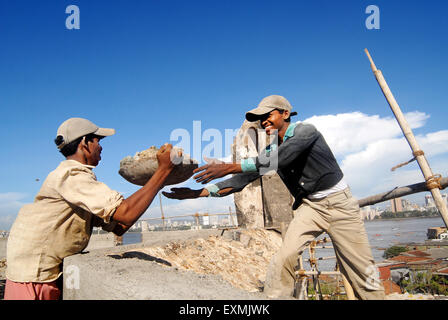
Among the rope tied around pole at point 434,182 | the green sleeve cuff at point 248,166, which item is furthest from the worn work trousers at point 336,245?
the rope tied around pole at point 434,182

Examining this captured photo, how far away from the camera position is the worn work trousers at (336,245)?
2.26 metres

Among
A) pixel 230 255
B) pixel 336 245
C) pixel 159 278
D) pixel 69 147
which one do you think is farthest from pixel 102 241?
pixel 336 245

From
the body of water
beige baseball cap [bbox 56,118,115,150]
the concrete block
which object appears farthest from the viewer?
the body of water

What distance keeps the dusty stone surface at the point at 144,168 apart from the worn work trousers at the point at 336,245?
3.14 ft

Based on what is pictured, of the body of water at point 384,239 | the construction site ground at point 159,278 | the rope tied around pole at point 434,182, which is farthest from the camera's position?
the body of water at point 384,239

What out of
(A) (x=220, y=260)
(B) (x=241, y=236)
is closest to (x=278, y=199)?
(B) (x=241, y=236)

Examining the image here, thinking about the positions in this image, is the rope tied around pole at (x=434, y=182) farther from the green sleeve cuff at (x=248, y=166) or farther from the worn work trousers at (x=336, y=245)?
the green sleeve cuff at (x=248, y=166)

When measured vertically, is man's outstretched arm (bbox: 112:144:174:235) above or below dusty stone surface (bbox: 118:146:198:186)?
below

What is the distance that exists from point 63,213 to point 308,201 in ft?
5.90

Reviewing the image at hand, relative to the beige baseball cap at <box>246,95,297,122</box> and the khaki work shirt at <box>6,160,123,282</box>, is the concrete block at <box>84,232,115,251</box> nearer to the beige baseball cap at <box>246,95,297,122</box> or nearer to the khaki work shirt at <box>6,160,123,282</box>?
the khaki work shirt at <box>6,160,123,282</box>

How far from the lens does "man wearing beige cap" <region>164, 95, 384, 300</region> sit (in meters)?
2.29

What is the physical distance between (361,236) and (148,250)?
2668mm

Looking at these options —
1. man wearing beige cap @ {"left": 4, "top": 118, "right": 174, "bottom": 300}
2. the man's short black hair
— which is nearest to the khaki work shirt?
man wearing beige cap @ {"left": 4, "top": 118, "right": 174, "bottom": 300}
